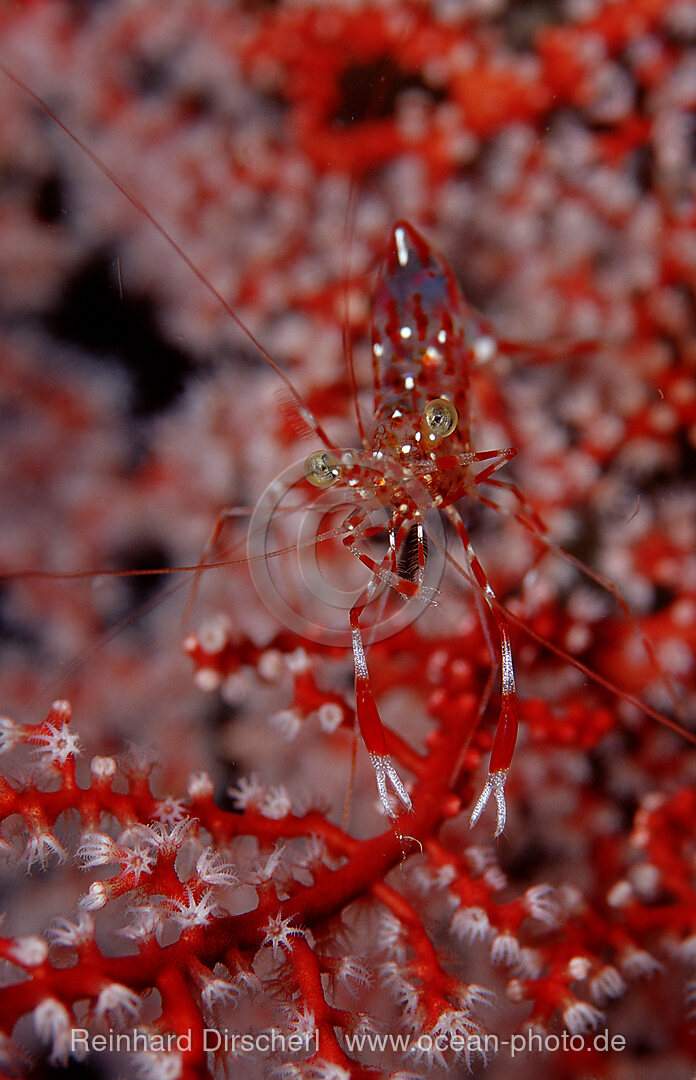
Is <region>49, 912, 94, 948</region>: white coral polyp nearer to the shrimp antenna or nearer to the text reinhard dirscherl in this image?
the text reinhard dirscherl

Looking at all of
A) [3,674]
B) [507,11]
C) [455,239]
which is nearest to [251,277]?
[455,239]

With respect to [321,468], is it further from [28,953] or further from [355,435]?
[28,953]

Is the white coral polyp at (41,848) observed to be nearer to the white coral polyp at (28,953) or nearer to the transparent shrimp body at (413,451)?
the white coral polyp at (28,953)

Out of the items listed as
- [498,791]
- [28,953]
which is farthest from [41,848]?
[498,791]

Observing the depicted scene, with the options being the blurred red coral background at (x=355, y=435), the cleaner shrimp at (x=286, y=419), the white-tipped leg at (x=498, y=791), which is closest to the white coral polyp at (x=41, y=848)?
the blurred red coral background at (x=355, y=435)

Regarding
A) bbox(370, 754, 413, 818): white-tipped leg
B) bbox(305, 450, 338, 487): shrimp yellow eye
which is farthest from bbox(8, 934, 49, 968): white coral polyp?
bbox(305, 450, 338, 487): shrimp yellow eye

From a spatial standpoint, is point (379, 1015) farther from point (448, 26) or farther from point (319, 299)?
point (448, 26)
